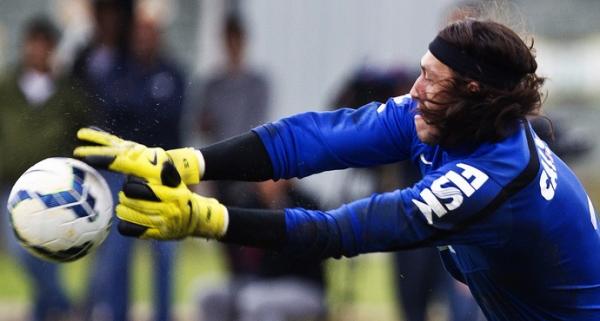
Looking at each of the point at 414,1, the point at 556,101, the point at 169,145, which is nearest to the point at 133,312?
the point at 169,145

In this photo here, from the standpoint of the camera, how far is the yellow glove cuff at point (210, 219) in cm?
378

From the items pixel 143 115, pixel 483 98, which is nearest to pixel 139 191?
pixel 483 98

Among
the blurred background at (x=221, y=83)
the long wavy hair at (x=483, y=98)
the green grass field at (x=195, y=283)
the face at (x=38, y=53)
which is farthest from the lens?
the face at (x=38, y=53)

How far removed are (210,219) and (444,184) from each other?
2.51 ft

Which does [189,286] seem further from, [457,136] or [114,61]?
[457,136]

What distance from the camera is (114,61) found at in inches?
313

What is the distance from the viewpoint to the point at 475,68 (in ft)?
13.4

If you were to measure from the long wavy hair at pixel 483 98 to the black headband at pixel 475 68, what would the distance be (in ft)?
0.04

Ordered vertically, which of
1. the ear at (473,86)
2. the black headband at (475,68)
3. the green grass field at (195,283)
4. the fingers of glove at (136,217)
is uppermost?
→ the black headband at (475,68)

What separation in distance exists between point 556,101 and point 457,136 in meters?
13.4

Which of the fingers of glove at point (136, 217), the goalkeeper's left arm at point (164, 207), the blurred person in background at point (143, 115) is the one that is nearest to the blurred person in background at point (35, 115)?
the blurred person in background at point (143, 115)

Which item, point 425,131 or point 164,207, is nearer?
point 164,207

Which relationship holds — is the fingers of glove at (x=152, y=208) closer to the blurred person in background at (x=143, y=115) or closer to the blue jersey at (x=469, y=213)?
the blue jersey at (x=469, y=213)

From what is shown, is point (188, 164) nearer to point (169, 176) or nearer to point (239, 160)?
point (239, 160)
